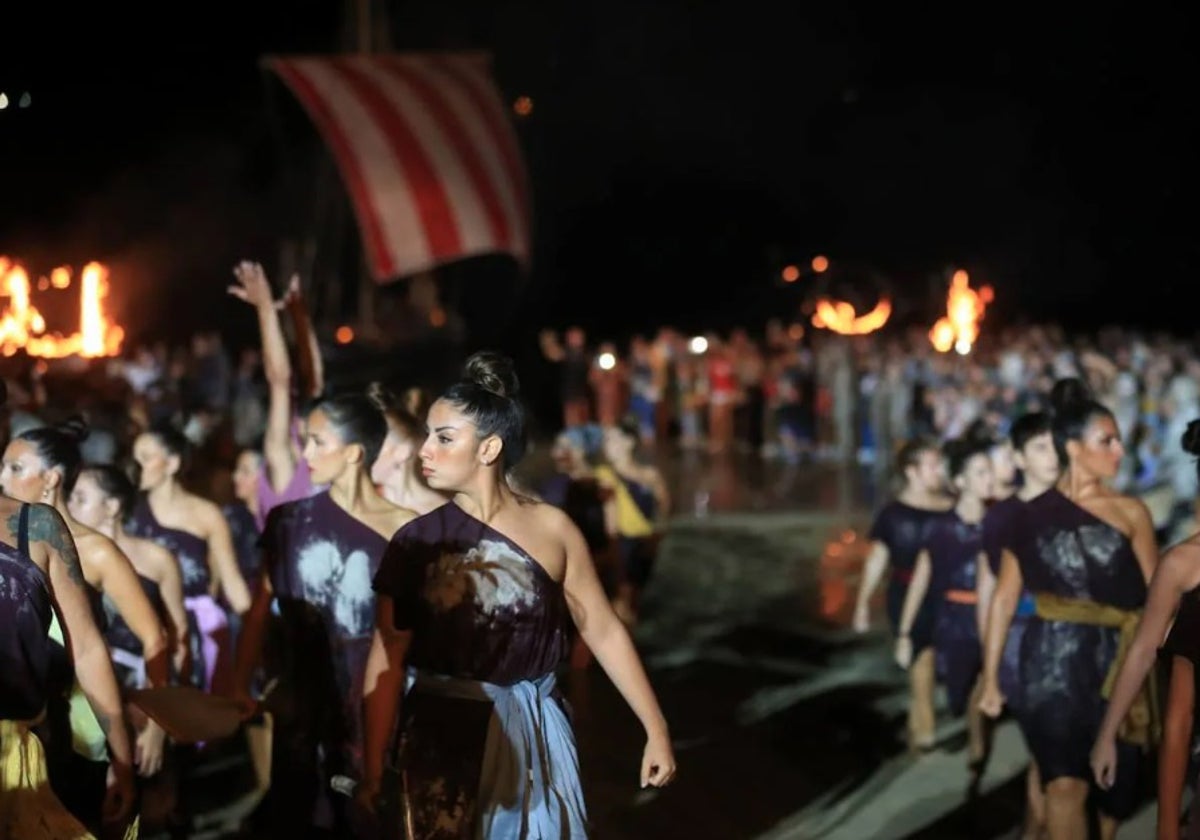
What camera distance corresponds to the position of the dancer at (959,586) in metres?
7.33

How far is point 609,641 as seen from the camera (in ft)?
13.2

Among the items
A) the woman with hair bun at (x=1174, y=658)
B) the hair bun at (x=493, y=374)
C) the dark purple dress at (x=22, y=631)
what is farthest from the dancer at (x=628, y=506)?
the dark purple dress at (x=22, y=631)

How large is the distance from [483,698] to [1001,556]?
2.69 metres

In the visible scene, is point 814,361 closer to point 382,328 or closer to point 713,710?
point 382,328

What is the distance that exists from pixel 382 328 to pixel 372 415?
49.3 feet

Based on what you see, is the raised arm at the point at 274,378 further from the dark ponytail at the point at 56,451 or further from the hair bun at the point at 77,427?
the dark ponytail at the point at 56,451

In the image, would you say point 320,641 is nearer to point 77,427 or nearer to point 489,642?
point 489,642

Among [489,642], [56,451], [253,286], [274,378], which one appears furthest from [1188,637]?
[253,286]

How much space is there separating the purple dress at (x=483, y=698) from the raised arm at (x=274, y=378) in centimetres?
278

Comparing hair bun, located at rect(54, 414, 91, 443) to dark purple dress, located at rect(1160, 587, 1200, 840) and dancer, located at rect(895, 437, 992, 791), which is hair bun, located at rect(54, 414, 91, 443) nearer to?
dark purple dress, located at rect(1160, 587, 1200, 840)

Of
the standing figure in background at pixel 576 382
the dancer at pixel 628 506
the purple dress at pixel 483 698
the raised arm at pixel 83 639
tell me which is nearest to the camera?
the raised arm at pixel 83 639

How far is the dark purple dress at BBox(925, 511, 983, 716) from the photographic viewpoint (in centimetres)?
733

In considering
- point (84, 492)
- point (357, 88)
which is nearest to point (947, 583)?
point (84, 492)

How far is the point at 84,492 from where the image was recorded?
563cm
